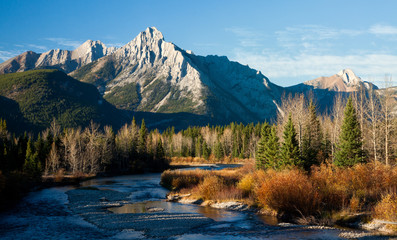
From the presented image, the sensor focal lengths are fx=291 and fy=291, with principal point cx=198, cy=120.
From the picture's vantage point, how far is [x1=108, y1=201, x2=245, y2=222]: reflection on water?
2650cm

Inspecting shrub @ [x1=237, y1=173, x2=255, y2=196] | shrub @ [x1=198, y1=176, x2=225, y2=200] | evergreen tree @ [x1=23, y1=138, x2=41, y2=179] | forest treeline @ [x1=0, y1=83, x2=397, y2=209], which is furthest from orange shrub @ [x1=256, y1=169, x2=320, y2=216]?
evergreen tree @ [x1=23, y1=138, x2=41, y2=179]

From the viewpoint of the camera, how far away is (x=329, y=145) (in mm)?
63875

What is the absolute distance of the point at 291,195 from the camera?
24.7 meters

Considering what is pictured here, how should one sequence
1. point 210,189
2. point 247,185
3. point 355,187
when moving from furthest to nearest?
point 210,189 → point 247,185 → point 355,187

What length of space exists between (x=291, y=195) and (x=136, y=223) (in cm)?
1322

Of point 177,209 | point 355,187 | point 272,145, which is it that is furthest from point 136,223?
point 272,145

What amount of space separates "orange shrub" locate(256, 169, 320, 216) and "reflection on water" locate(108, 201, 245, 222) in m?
3.22

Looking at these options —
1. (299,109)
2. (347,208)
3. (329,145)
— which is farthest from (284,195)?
(329,145)

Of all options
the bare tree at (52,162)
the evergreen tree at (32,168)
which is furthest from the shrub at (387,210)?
the bare tree at (52,162)

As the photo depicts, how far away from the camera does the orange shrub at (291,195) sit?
24203 mm

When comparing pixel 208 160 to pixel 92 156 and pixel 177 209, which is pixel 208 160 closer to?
pixel 92 156

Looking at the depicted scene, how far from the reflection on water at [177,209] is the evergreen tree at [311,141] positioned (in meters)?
22.1

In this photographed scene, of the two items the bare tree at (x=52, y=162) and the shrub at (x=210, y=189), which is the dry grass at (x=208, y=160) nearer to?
the bare tree at (x=52, y=162)

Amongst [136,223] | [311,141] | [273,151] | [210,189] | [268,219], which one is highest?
[311,141]
